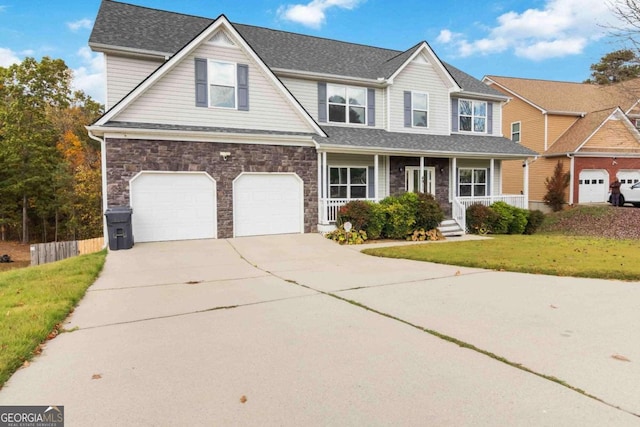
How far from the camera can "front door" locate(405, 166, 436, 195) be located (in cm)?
1779

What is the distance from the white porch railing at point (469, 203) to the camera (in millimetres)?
16219

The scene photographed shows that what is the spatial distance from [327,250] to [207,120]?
19.8 feet

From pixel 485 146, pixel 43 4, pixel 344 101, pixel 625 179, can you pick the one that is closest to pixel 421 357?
pixel 344 101

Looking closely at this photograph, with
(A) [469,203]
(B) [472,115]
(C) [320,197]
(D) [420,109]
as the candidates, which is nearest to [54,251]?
(C) [320,197]

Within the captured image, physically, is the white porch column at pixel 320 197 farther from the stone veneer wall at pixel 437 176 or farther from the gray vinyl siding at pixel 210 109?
→ the stone veneer wall at pixel 437 176

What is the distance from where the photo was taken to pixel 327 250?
37.7 ft

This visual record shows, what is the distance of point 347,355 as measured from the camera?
155 inches

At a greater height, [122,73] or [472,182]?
[122,73]

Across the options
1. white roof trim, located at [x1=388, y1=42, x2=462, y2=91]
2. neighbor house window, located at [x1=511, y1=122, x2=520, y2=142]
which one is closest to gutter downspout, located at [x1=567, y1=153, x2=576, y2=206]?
neighbor house window, located at [x1=511, y1=122, x2=520, y2=142]

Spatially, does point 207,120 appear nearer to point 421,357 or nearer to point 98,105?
point 421,357

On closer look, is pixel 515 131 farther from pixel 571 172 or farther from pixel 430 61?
pixel 430 61

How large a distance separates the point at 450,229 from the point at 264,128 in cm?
840

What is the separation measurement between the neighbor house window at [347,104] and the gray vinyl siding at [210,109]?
8.69 ft

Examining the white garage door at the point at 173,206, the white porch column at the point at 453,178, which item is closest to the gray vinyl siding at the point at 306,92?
the white garage door at the point at 173,206
